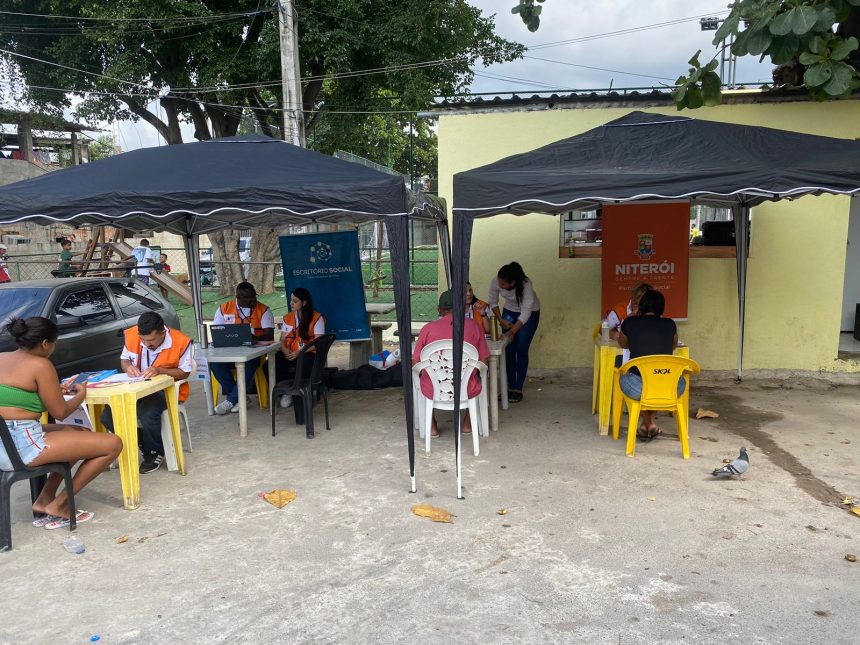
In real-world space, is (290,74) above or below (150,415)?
above

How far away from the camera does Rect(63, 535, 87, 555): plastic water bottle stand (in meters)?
3.80

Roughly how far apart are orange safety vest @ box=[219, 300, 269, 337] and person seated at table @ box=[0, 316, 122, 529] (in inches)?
103

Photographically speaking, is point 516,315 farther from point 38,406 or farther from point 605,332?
point 38,406

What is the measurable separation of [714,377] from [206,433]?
5817mm

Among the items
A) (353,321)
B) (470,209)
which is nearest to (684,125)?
(470,209)

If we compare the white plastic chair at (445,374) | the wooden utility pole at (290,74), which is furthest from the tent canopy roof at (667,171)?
the wooden utility pole at (290,74)

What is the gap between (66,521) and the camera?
417cm

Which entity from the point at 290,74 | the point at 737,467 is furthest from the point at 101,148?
the point at 737,467

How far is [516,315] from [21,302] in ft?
17.5

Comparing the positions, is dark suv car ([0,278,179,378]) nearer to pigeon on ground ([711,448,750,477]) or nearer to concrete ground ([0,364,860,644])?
concrete ground ([0,364,860,644])

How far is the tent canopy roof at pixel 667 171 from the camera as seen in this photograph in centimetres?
438

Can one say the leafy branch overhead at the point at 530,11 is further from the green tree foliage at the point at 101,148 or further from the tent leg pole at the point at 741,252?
the green tree foliage at the point at 101,148

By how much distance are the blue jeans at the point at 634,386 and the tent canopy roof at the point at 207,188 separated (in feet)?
7.37

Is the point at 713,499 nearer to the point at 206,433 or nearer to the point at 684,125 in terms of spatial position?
the point at 684,125
